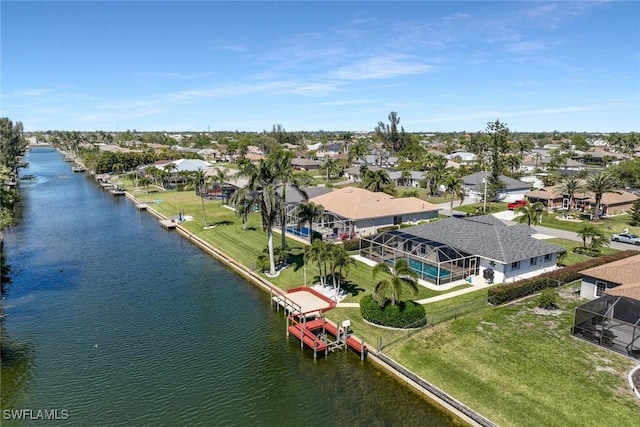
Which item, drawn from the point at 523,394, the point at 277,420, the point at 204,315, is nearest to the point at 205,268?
the point at 204,315

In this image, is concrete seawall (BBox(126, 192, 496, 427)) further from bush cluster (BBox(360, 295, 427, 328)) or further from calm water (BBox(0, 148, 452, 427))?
bush cluster (BBox(360, 295, 427, 328))

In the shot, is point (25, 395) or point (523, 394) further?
point (25, 395)

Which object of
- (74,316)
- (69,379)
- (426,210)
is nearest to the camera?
(69,379)

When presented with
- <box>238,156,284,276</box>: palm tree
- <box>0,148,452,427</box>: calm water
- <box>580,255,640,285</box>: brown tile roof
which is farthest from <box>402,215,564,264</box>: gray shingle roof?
<box>0,148,452,427</box>: calm water

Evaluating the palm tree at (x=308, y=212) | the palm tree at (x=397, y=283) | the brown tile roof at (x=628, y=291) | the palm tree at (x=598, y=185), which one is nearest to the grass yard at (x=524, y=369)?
the palm tree at (x=397, y=283)

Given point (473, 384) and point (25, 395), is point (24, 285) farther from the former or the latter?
point (473, 384)
